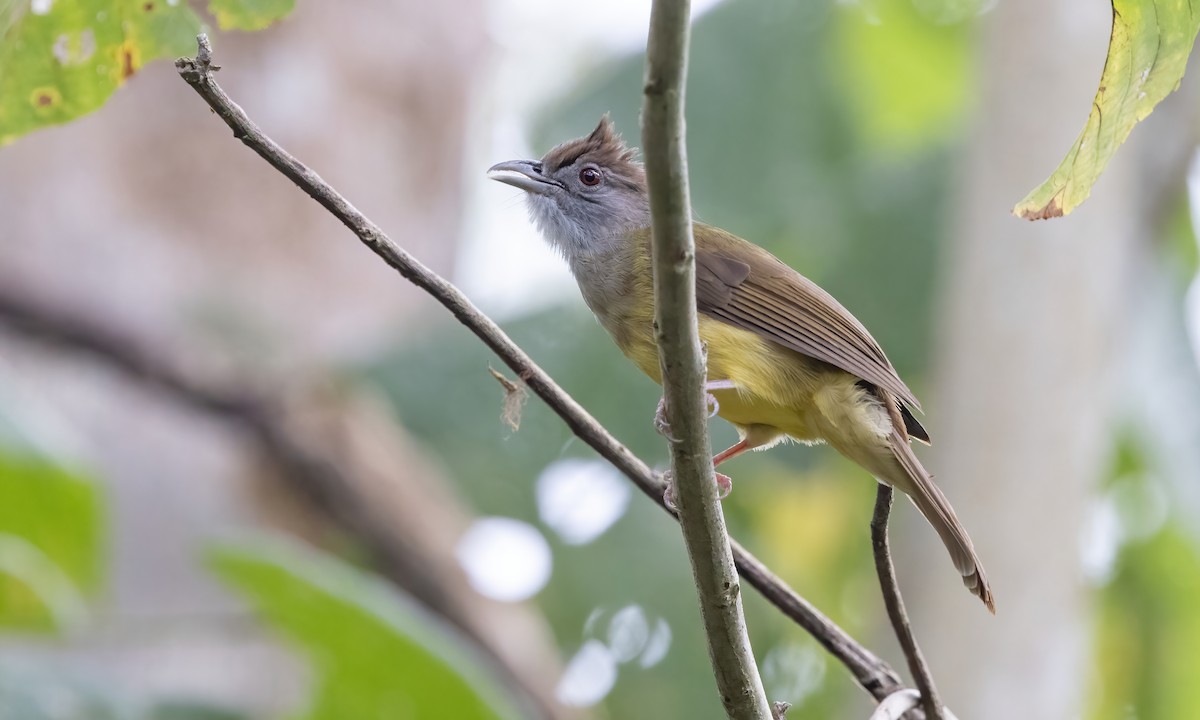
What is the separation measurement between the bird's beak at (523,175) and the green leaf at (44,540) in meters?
2.03

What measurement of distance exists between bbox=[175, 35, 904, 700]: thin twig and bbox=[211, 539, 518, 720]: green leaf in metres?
2.23

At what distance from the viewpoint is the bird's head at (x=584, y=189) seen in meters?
3.52

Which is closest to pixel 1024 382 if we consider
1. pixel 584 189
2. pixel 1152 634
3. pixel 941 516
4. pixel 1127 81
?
pixel 584 189

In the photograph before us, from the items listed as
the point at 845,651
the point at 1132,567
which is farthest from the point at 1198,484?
the point at 845,651

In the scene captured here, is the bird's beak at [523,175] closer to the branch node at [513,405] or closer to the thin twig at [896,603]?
the branch node at [513,405]

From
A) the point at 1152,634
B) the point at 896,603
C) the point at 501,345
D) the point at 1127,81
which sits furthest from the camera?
the point at 1152,634

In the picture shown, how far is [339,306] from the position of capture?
26.5 feet

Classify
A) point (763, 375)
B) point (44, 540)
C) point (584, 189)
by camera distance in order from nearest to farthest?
point (763, 375), point (584, 189), point (44, 540)

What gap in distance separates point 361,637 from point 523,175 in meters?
1.75

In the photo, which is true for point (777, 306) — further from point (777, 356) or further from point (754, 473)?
point (754, 473)

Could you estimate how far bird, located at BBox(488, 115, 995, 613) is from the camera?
9.16 feet

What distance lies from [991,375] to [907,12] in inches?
179

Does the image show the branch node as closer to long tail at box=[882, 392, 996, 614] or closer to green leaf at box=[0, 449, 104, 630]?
long tail at box=[882, 392, 996, 614]

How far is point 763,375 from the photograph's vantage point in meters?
2.92
